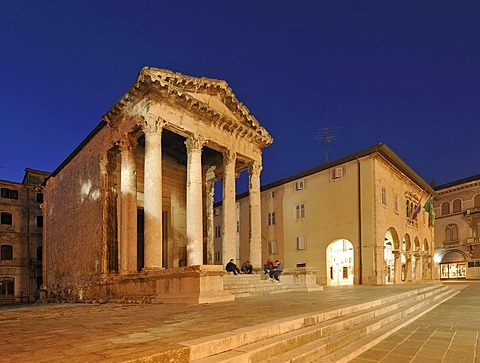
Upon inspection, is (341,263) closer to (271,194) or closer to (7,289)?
(271,194)

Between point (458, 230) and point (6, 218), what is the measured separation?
48.0m

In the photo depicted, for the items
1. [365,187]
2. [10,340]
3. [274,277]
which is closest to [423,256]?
[365,187]

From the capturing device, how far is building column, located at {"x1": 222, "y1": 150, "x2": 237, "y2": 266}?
16203 mm

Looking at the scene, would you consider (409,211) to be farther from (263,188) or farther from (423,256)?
(263,188)

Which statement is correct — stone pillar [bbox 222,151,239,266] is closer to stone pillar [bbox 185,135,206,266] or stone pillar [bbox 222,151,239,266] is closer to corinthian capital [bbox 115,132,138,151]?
stone pillar [bbox 185,135,206,266]

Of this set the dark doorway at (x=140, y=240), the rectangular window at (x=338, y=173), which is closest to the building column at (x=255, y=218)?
the dark doorway at (x=140, y=240)

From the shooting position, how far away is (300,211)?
2673 centimetres

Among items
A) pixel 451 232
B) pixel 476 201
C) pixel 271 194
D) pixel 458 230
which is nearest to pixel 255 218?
pixel 271 194

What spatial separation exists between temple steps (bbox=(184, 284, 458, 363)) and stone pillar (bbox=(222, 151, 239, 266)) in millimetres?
8748

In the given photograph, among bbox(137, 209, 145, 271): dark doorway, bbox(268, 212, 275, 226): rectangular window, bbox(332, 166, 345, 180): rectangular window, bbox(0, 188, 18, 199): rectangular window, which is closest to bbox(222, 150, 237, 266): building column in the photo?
bbox(137, 209, 145, 271): dark doorway

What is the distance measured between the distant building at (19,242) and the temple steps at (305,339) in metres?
34.3

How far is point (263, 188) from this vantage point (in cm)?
3034

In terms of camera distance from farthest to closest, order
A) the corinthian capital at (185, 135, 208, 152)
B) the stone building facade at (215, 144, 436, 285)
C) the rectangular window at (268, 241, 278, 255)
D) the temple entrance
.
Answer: the temple entrance
the rectangular window at (268, 241, 278, 255)
the stone building facade at (215, 144, 436, 285)
the corinthian capital at (185, 135, 208, 152)

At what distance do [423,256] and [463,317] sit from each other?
27.8 metres
